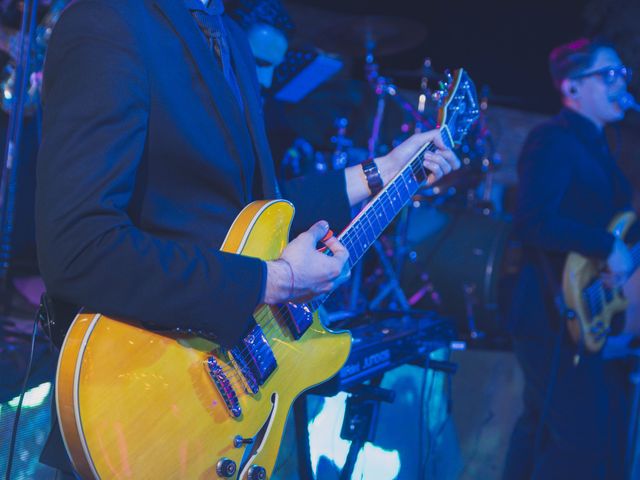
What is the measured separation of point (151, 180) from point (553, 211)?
2108 mm

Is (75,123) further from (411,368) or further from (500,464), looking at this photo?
(500,464)

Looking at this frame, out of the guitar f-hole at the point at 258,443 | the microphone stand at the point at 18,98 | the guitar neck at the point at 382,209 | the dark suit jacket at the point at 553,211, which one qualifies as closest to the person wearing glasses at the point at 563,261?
the dark suit jacket at the point at 553,211

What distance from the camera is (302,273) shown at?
1580 mm

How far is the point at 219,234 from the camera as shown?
5.41ft

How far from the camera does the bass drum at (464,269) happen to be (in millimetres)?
5363

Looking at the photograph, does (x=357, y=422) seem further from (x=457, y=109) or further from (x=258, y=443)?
(x=457, y=109)

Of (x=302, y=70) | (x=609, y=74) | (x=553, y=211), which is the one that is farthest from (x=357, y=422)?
(x=302, y=70)

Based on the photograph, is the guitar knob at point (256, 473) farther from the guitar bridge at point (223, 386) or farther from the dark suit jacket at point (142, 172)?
the dark suit jacket at point (142, 172)

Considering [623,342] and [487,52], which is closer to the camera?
[623,342]

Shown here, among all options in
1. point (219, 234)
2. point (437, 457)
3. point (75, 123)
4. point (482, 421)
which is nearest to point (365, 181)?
point (219, 234)

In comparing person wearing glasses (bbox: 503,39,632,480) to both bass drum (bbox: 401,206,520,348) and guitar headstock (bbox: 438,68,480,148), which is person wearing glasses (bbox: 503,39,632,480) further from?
bass drum (bbox: 401,206,520,348)

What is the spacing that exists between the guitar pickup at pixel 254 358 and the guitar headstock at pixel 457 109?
1.02m

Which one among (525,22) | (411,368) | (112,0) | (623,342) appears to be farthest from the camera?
(525,22)

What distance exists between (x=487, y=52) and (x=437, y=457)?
4892 mm
